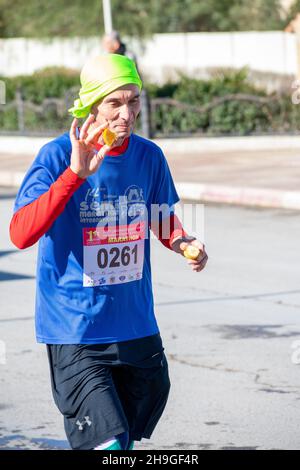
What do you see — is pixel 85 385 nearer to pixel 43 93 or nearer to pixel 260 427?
pixel 260 427

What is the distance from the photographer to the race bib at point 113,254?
4.57 meters

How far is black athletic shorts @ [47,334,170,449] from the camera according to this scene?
4.46 meters

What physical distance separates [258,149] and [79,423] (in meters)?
18.1

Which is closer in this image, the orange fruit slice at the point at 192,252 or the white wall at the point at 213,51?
the orange fruit slice at the point at 192,252

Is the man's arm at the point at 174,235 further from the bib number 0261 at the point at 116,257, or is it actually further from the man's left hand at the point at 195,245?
the bib number 0261 at the point at 116,257

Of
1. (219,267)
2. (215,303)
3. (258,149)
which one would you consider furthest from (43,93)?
(215,303)

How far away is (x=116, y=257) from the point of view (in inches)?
183

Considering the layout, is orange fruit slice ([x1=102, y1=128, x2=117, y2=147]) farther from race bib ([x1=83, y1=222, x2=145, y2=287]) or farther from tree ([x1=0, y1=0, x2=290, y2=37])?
tree ([x1=0, y1=0, x2=290, y2=37])

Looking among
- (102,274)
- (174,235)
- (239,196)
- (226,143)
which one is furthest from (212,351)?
(226,143)

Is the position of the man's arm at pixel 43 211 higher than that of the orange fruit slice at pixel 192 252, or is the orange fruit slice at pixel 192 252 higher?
the man's arm at pixel 43 211

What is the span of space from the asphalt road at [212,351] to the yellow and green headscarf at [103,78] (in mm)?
2227

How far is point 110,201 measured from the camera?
4.57 meters

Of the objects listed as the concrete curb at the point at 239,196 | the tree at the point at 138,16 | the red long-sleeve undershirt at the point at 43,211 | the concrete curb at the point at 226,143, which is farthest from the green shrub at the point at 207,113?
the red long-sleeve undershirt at the point at 43,211

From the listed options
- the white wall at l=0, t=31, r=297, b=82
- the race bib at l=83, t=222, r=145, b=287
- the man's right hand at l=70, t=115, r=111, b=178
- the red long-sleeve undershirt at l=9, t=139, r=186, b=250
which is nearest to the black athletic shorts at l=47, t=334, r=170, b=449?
the race bib at l=83, t=222, r=145, b=287
